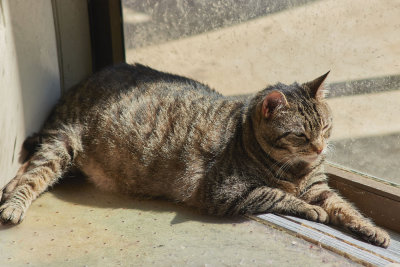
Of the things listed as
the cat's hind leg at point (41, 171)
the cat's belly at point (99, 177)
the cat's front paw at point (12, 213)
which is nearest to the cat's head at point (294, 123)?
the cat's belly at point (99, 177)

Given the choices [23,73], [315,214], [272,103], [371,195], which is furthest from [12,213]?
[371,195]

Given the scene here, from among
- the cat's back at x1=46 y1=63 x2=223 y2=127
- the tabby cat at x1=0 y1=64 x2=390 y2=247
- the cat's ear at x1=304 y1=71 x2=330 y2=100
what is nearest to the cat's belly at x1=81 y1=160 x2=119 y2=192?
the tabby cat at x1=0 y1=64 x2=390 y2=247

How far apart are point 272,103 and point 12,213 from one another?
1513 millimetres

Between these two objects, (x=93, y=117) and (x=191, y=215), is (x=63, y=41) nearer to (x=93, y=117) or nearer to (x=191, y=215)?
(x=93, y=117)

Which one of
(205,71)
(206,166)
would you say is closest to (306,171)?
(206,166)

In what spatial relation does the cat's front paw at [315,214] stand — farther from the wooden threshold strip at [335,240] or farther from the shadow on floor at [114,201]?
the shadow on floor at [114,201]

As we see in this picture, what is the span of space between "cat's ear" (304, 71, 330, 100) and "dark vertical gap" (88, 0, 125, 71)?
162 cm

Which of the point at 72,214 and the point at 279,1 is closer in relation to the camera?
the point at 72,214

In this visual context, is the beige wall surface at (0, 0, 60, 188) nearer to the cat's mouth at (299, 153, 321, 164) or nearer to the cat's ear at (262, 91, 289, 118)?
the cat's ear at (262, 91, 289, 118)

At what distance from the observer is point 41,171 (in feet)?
10.8

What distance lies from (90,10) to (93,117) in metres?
1.05

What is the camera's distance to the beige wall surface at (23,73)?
3.14 m

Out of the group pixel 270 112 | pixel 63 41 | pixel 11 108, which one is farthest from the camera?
pixel 63 41

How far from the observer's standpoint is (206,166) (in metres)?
3.08
